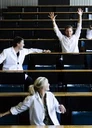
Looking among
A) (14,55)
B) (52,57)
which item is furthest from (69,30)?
(14,55)

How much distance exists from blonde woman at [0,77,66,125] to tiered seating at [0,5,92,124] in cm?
31

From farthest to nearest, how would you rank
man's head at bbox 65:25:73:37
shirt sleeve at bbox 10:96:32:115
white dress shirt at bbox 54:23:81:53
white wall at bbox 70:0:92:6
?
white wall at bbox 70:0:92:6
white dress shirt at bbox 54:23:81:53
man's head at bbox 65:25:73:37
shirt sleeve at bbox 10:96:32:115

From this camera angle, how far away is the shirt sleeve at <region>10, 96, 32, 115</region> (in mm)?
3727

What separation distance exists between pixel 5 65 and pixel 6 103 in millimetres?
2215

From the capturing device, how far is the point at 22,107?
3.73 meters

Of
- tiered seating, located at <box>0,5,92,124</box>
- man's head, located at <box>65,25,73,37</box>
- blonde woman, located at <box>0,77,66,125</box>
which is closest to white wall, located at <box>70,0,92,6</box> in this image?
tiered seating, located at <box>0,5,92,124</box>

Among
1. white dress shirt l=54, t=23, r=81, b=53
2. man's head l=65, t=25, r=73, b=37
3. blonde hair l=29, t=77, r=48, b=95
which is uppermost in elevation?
man's head l=65, t=25, r=73, b=37

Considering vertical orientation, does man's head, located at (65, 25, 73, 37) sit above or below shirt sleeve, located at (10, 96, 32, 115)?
above

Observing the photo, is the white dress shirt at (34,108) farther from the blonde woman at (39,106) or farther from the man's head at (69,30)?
the man's head at (69,30)

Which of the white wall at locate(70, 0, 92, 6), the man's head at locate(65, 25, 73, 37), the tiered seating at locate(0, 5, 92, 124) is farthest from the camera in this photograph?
the white wall at locate(70, 0, 92, 6)

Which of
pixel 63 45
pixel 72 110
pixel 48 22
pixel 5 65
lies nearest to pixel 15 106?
pixel 72 110

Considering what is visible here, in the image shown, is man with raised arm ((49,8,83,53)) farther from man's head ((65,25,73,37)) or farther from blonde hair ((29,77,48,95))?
blonde hair ((29,77,48,95))

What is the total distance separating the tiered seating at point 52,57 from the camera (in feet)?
13.7

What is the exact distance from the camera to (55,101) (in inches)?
151
